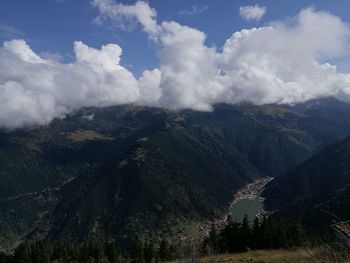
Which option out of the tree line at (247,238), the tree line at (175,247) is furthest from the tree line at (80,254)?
the tree line at (247,238)

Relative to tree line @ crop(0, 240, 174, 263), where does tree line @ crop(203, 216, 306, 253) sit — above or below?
above

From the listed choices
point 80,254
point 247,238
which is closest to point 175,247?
point 247,238

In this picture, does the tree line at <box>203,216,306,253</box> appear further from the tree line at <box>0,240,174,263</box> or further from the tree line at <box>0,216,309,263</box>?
the tree line at <box>0,240,174,263</box>

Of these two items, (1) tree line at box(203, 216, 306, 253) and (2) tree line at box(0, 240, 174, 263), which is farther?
(2) tree line at box(0, 240, 174, 263)

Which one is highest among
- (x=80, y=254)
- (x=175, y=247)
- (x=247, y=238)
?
(x=247, y=238)

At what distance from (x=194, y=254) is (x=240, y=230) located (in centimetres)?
6234

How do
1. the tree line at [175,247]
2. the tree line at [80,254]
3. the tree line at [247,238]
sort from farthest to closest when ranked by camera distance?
the tree line at [80,254] → the tree line at [247,238] → the tree line at [175,247]

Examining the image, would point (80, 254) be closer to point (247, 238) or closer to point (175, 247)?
point (175, 247)

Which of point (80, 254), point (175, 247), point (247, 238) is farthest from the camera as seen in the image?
point (80, 254)

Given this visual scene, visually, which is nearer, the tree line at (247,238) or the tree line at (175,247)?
the tree line at (175,247)

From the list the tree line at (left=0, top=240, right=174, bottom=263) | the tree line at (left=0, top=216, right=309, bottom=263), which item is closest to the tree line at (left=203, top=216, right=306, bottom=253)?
the tree line at (left=0, top=216, right=309, bottom=263)

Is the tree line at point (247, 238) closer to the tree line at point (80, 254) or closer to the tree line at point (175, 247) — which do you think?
the tree line at point (175, 247)

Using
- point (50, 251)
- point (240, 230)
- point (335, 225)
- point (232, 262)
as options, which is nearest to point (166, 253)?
point (240, 230)

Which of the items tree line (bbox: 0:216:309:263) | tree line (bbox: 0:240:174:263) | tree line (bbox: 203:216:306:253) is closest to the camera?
tree line (bbox: 0:216:309:263)
